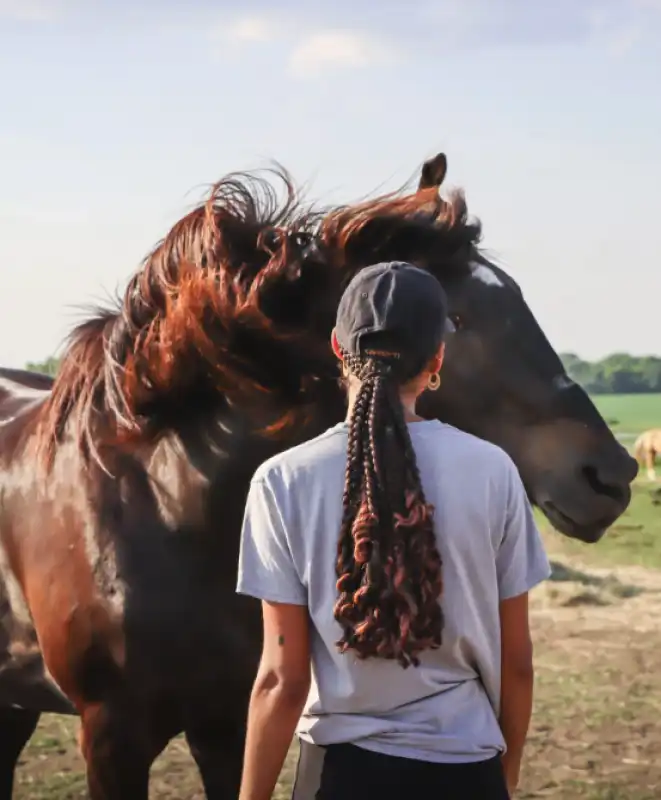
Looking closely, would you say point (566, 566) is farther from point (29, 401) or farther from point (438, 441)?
point (438, 441)

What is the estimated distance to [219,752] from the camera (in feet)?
10.8

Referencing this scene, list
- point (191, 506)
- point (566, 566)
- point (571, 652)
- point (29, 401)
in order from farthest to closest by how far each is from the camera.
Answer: point (566, 566)
point (571, 652)
point (29, 401)
point (191, 506)

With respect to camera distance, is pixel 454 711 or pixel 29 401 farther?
pixel 29 401

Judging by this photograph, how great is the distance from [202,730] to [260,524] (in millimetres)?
1425

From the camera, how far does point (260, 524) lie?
75.1 inches

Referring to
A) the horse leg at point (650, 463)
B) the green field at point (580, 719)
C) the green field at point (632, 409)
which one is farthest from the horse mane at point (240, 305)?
the green field at point (632, 409)

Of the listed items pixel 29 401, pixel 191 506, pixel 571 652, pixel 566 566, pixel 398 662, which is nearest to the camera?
pixel 398 662

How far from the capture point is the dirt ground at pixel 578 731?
4887mm

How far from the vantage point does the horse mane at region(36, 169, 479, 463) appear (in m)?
3.01

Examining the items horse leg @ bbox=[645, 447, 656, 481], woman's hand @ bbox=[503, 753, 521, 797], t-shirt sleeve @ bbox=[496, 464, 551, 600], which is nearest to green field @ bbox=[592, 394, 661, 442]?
horse leg @ bbox=[645, 447, 656, 481]

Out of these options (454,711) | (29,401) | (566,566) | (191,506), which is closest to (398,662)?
(454,711)

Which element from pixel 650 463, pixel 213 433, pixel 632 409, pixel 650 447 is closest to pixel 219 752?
pixel 213 433

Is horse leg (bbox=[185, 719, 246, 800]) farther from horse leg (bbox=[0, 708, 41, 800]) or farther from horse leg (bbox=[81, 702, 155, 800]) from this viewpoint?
horse leg (bbox=[0, 708, 41, 800])

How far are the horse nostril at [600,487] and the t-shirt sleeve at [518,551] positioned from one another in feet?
3.63
